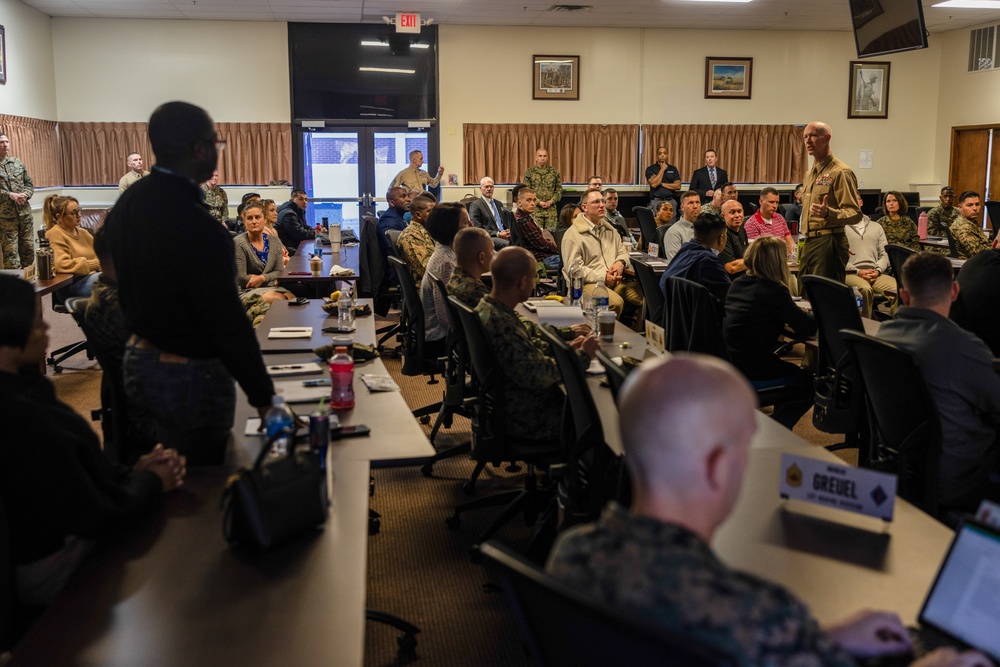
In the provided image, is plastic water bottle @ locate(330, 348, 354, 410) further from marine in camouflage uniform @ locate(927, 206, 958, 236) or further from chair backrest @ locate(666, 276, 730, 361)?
marine in camouflage uniform @ locate(927, 206, 958, 236)

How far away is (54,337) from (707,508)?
Answer: 8.43m

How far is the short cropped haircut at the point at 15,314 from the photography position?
204 centimetres

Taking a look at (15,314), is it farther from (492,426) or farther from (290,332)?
(290,332)

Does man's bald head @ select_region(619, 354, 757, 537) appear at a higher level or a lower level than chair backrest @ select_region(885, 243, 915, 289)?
higher

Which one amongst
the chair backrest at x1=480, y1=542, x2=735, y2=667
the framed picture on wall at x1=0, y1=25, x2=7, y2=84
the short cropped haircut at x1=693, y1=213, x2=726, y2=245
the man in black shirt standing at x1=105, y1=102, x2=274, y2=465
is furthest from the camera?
the framed picture on wall at x1=0, y1=25, x2=7, y2=84

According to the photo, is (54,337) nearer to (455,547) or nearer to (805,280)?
(455,547)

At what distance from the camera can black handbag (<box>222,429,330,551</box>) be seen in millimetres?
1825

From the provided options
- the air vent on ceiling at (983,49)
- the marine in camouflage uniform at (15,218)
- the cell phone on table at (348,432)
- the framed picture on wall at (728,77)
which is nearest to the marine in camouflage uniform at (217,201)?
the marine in camouflage uniform at (15,218)

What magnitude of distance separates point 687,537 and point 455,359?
11.2 feet

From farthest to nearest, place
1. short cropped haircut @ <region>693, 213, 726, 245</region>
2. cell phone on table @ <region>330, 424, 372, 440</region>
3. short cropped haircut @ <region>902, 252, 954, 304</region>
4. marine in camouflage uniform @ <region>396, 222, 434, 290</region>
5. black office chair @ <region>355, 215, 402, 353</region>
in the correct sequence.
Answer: black office chair @ <region>355, 215, 402, 353</region> < marine in camouflage uniform @ <region>396, 222, 434, 290</region> < short cropped haircut @ <region>693, 213, 726, 245</region> < short cropped haircut @ <region>902, 252, 954, 304</region> < cell phone on table @ <region>330, 424, 372, 440</region>

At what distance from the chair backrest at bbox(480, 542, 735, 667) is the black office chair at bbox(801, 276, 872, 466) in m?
2.91

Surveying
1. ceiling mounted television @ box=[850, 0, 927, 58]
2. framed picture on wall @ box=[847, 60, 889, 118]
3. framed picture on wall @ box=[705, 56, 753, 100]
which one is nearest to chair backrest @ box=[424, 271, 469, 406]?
ceiling mounted television @ box=[850, 0, 927, 58]

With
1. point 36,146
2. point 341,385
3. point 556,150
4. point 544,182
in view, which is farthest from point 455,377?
point 556,150

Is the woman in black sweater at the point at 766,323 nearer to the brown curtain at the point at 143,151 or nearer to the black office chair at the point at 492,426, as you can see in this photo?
the black office chair at the point at 492,426
